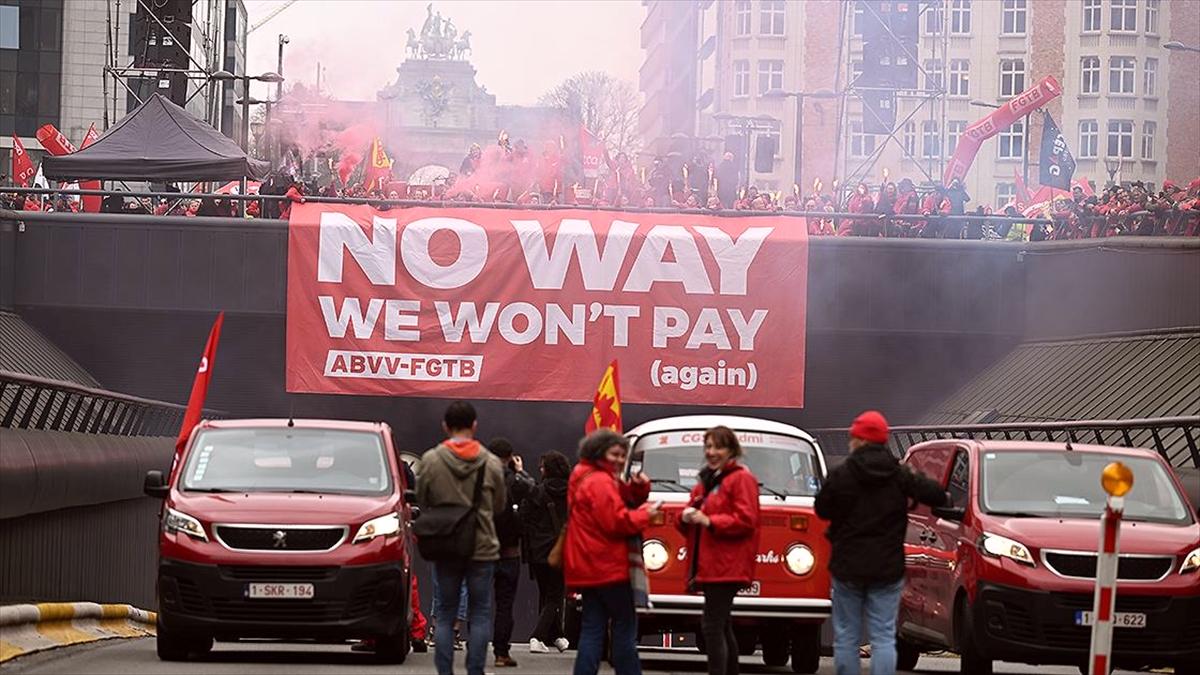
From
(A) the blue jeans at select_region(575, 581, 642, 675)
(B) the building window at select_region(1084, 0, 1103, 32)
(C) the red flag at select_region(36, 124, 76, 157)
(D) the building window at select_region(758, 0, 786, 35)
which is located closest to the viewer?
(A) the blue jeans at select_region(575, 581, 642, 675)

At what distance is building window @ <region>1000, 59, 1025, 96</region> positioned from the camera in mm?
94938

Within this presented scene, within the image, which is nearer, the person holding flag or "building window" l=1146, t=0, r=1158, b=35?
the person holding flag

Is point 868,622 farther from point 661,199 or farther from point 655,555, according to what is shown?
point 661,199

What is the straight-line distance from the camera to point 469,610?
47.2 ft

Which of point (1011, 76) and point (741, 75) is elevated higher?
point (741, 75)

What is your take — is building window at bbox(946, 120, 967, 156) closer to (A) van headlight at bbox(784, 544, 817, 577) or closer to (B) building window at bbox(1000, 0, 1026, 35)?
(B) building window at bbox(1000, 0, 1026, 35)

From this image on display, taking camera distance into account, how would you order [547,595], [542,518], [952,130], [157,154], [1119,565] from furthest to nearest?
[952,130] → [157,154] → [547,595] → [542,518] → [1119,565]

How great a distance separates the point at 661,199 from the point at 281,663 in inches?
824

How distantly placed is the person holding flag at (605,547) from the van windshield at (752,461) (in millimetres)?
5079

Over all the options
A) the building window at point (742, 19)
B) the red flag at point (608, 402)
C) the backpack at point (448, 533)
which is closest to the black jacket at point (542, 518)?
the red flag at point (608, 402)

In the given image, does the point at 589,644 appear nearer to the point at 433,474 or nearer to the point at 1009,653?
the point at 433,474

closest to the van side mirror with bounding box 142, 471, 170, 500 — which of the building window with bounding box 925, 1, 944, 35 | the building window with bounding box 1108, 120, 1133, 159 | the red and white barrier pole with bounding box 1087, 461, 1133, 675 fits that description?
the red and white barrier pole with bounding box 1087, 461, 1133, 675

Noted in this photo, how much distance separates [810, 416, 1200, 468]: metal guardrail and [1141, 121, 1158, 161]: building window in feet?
193

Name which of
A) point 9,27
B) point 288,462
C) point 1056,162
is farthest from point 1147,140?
point 288,462
